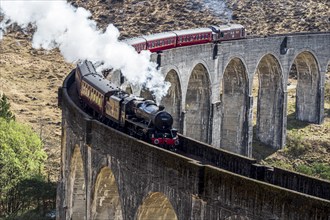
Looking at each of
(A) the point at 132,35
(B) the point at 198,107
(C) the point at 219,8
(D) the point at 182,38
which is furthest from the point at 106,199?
(C) the point at 219,8

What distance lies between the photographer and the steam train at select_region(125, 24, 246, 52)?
43.3 m

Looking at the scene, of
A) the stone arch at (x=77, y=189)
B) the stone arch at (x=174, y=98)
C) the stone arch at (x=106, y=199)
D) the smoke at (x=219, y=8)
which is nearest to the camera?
the stone arch at (x=106, y=199)

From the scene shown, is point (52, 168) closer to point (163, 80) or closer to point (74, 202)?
point (163, 80)

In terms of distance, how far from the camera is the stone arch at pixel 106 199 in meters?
26.4

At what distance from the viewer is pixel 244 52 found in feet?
156

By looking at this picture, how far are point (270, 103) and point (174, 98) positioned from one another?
1088 centimetres

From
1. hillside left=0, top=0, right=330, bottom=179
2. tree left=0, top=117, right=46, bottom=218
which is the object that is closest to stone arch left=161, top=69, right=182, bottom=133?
hillside left=0, top=0, right=330, bottom=179

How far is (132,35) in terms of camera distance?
69.2 m

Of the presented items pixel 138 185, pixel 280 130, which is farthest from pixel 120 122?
pixel 280 130

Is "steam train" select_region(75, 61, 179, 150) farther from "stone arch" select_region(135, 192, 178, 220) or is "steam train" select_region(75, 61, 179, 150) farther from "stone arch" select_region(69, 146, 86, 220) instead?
"stone arch" select_region(135, 192, 178, 220)

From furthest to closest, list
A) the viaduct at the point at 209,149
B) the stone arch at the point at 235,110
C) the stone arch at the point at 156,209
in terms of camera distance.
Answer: the stone arch at the point at 235,110 → the stone arch at the point at 156,209 → the viaduct at the point at 209,149

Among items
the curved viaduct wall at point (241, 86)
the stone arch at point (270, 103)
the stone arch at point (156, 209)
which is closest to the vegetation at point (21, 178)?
the curved viaduct wall at point (241, 86)

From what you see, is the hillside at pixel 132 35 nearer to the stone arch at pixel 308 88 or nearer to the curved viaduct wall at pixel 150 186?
the stone arch at pixel 308 88

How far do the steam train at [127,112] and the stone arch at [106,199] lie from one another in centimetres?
192
